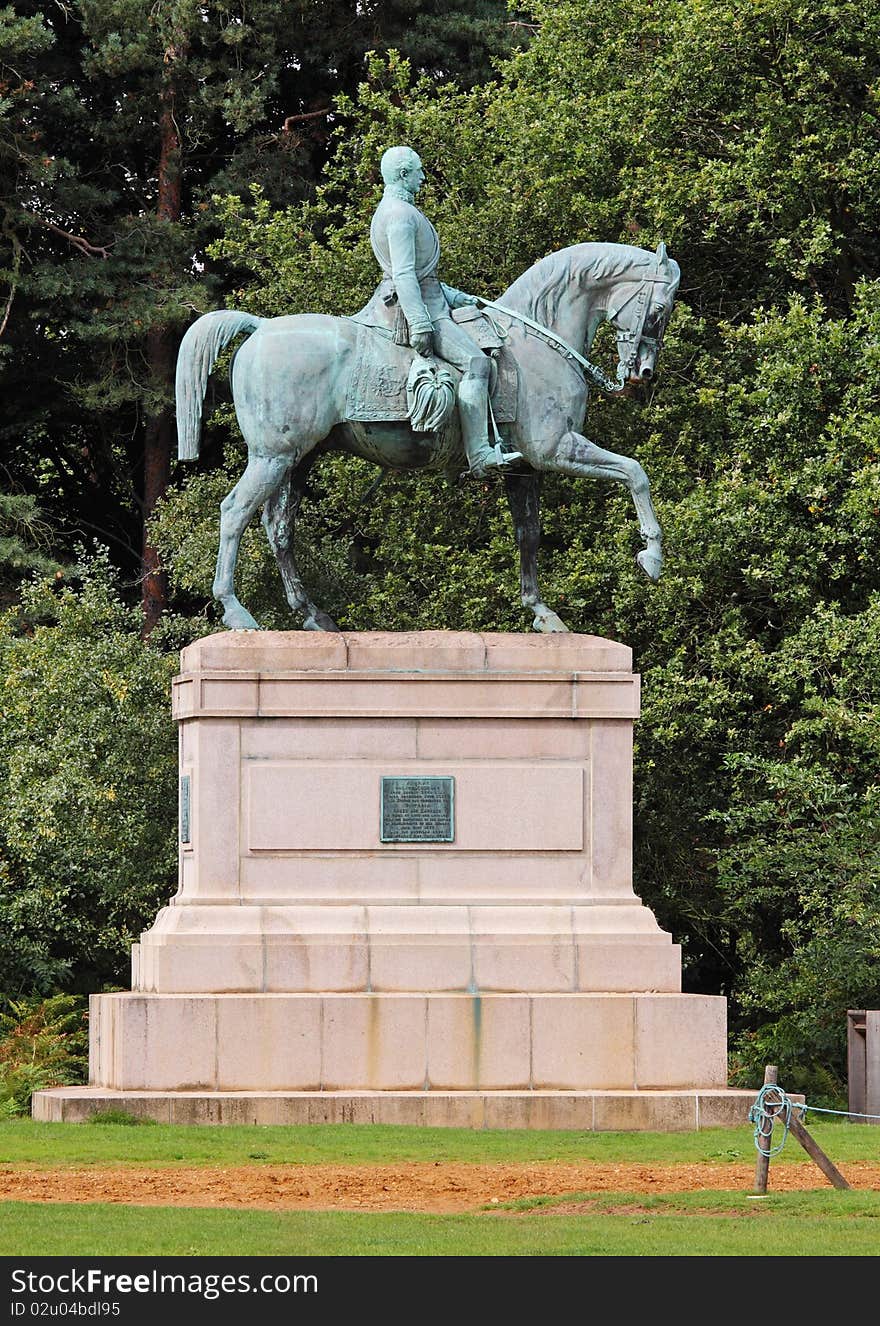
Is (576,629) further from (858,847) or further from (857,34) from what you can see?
(857,34)

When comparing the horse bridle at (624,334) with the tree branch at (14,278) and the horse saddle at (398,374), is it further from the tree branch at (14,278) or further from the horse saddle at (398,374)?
the tree branch at (14,278)

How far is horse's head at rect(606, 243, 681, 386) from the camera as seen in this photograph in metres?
17.2

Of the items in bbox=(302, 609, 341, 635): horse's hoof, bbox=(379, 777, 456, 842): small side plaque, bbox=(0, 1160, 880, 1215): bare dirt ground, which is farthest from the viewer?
bbox=(302, 609, 341, 635): horse's hoof

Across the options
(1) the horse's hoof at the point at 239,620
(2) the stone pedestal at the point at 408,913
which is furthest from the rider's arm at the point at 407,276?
(1) the horse's hoof at the point at 239,620

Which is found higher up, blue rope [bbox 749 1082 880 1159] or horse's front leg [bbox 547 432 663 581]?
horse's front leg [bbox 547 432 663 581]

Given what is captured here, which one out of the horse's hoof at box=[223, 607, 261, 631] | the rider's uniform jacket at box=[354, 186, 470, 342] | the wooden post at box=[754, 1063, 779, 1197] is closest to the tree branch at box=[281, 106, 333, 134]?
the rider's uniform jacket at box=[354, 186, 470, 342]

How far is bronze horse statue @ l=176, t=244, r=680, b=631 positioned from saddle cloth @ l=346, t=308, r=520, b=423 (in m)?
0.04

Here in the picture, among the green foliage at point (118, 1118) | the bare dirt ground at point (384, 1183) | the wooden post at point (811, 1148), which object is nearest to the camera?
the wooden post at point (811, 1148)

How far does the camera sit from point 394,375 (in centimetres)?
1684

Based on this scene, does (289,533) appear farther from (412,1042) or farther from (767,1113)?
(767,1113)

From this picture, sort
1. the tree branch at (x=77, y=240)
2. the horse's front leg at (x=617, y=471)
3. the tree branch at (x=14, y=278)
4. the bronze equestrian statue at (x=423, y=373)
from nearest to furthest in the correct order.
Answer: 1. the bronze equestrian statue at (x=423, y=373)
2. the horse's front leg at (x=617, y=471)
3. the tree branch at (x=14, y=278)
4. the tree branch at (x=77, y=240)

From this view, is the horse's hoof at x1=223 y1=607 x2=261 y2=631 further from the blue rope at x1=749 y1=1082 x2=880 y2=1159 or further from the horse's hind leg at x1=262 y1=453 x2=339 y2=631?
the blue rope at x1=749 y1=1082 x2=880 y2=1159

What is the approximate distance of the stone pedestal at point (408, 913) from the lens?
15.6 metres

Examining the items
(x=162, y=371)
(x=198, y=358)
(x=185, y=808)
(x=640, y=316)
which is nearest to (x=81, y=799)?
(x=185, y=808)
